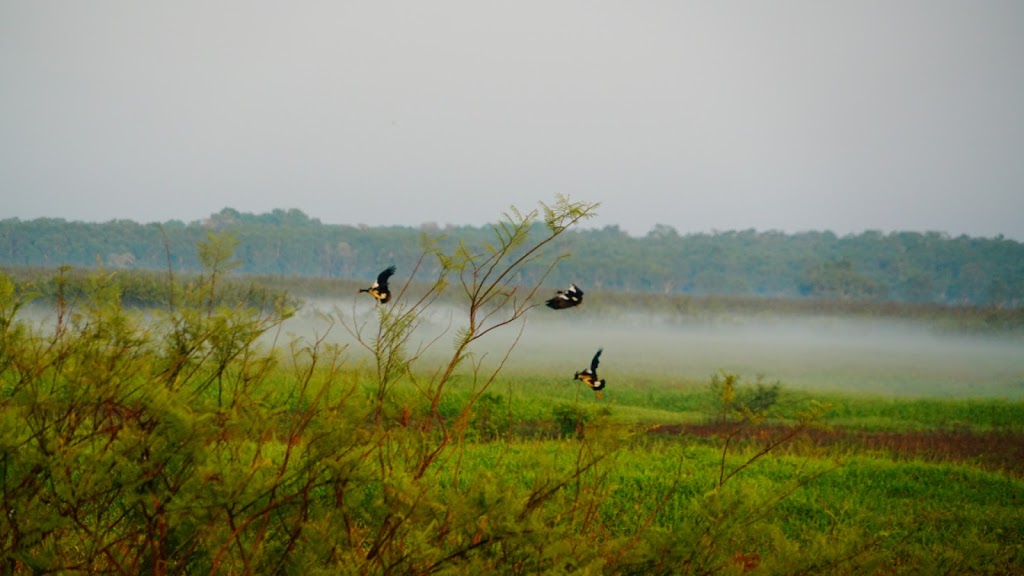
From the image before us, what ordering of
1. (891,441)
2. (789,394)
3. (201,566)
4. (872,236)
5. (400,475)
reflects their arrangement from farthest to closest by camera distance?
(872,236), (789,394), (891,441), (201,566), (400,475)

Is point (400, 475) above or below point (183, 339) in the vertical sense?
below

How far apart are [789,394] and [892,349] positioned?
62.5ft

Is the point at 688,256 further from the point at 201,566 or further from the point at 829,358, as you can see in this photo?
the point at 201,566

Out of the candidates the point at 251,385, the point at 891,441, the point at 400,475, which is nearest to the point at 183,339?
the point at 251,385

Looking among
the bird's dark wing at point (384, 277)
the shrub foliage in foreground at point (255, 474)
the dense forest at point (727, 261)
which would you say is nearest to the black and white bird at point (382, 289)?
the bird's dark wing at point (384, 277)

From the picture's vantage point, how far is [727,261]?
156 ft

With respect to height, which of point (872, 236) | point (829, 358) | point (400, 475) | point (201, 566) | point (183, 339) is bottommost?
point (829, 358)

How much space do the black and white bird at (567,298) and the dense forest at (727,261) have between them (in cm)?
2334

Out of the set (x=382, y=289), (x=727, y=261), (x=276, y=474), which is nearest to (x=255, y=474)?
A: (x=276, y=474)

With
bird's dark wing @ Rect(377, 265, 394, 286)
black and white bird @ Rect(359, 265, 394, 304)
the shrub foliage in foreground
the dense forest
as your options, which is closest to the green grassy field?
the shrub foliage in foreground

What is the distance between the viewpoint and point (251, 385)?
8.38ft

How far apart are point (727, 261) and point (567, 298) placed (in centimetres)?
4608

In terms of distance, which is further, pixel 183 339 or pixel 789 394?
pixel 789 394

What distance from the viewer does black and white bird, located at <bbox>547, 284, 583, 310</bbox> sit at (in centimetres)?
342
